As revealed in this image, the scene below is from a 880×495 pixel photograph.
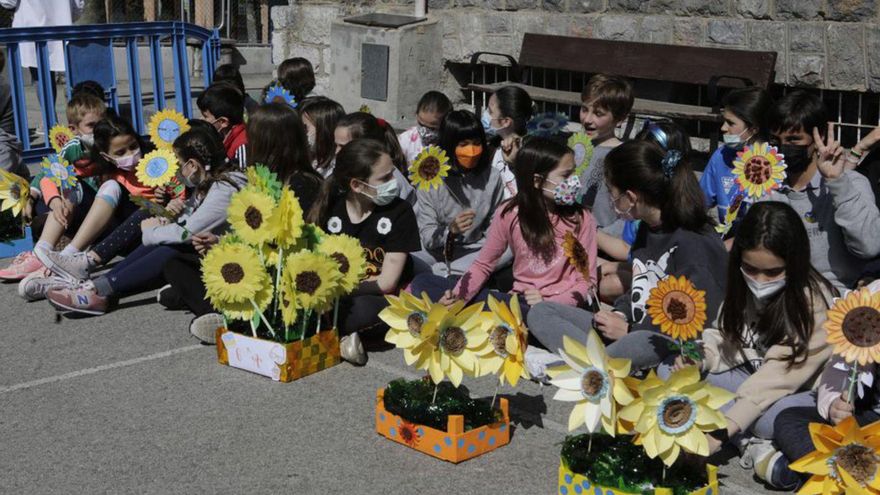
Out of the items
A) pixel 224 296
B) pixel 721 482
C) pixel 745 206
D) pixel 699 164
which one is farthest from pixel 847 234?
pixel 699 164

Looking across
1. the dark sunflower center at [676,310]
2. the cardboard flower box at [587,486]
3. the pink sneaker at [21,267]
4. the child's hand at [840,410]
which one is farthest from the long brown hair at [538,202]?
the pink sneaker at [21,267]

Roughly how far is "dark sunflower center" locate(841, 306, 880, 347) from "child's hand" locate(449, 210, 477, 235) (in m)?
2.62

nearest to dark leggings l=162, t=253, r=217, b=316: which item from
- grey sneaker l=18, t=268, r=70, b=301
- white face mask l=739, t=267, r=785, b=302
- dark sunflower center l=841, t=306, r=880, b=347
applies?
grey sneaker l=18, t=268, r=70, b=301

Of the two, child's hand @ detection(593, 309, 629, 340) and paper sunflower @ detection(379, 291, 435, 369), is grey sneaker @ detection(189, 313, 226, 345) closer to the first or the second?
paper sunflower @ detection(379, 291, 435, 369)

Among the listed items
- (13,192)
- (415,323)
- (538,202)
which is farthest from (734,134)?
(13,192)

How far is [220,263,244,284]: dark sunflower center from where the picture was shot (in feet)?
16.6

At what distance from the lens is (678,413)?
365 centimetres

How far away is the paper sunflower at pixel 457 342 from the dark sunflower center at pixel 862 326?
1.27m

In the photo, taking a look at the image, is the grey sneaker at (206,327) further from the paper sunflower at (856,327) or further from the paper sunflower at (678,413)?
the paper sunflower at (856,327)

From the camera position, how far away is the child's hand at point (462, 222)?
6.07 metres

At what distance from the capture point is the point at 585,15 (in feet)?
30.4

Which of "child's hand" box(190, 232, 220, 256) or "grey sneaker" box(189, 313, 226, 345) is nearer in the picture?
"grey sneaker" box(189, 313, 226, 345)

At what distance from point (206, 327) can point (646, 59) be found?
446 centimetres

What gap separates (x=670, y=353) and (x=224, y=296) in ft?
6.38
